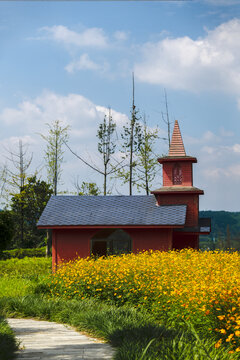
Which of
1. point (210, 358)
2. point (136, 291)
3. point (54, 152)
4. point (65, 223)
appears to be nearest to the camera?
point (210, 358)

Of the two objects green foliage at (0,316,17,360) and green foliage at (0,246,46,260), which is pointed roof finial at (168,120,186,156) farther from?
green foliage at (0,316,17,360)

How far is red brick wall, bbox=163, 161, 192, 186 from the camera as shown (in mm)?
22828

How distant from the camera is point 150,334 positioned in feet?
22.4

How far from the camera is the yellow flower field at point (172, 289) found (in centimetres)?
749

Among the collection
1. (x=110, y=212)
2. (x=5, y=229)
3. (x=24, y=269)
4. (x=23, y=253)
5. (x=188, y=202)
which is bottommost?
(x=24, y=269)

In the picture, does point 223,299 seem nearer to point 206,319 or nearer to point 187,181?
point 206,319

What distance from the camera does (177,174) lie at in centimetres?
2306

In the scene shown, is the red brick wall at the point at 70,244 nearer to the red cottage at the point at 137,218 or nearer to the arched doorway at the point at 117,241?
the red cottage at the point at 137,218

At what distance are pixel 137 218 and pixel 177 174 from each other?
12.0 ft

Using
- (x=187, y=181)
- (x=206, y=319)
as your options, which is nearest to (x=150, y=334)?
(x=206, y=319)

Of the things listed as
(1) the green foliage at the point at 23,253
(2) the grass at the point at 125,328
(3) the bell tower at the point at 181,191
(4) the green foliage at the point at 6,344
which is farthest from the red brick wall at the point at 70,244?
(4) the green foliage at the point at 6,344

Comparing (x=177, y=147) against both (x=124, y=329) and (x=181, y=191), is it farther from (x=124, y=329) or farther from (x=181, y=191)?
(x=124, y=329)

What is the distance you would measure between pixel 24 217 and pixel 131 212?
16513mm

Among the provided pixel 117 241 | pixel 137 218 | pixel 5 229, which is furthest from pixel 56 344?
pixel 117 241
